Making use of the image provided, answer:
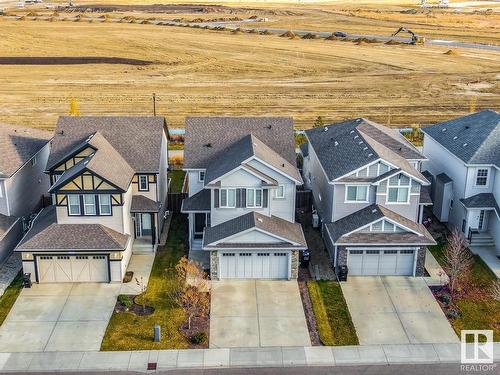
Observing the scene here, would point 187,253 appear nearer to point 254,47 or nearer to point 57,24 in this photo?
point 254,47

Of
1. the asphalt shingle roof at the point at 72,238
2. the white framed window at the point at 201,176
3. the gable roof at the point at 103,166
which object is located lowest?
the asphalt shingle roof at the point at 72,238

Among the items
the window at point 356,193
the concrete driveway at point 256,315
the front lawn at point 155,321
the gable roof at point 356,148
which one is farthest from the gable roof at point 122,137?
the window at point 356,193

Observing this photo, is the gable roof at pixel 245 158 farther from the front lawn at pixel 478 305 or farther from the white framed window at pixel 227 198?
the front lawn at pixel 478 305

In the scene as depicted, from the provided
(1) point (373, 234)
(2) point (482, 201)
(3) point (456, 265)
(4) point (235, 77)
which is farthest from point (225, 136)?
(4) point (235, 77)

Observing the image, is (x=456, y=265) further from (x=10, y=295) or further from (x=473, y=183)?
(x=10, y=295)

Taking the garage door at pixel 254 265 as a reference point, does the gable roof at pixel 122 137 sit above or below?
above
